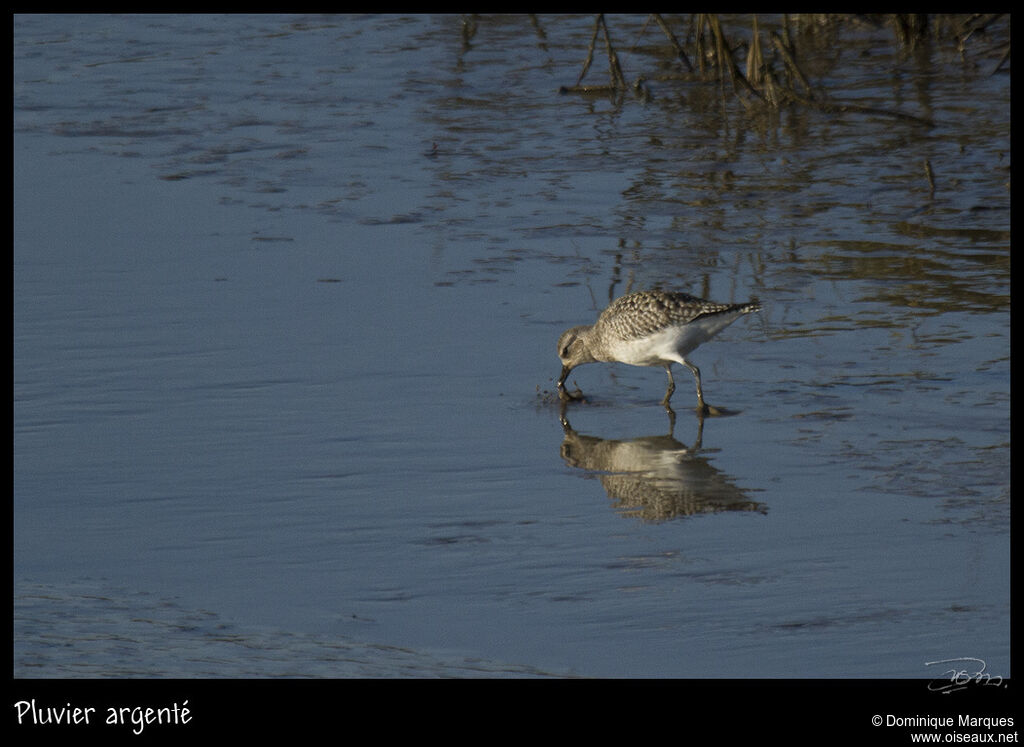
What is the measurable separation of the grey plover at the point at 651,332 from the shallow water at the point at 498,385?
180 mm

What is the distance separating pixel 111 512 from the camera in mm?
6852

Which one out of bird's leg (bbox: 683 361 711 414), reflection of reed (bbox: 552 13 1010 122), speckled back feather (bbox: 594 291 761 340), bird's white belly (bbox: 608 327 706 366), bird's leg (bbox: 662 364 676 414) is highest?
reflection of reed (bbox: 552 13 1010 122)

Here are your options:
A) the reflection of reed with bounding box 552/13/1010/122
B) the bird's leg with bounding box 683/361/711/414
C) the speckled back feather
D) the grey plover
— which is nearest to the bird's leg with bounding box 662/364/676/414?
the grey plover

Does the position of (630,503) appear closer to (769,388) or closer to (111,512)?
(769,388)

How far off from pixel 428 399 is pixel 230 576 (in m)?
2.28

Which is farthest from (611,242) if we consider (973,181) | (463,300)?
(973,181)

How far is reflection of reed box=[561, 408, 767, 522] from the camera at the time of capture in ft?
22.6

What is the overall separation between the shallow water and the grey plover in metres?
0.18

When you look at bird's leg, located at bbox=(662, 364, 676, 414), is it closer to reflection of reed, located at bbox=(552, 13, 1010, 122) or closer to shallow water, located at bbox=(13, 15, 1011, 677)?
shallow water, located at bbox=(13, 15, 1011, 677)

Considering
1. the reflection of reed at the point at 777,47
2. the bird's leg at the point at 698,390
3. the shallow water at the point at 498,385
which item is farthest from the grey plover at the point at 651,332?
the reflection of reed at the point at 777,47

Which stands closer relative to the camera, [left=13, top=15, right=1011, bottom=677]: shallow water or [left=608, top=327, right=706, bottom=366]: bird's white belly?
[left=13, top=15, right=1011, bottom=677]: shallow water

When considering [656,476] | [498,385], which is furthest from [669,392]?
[656,476]

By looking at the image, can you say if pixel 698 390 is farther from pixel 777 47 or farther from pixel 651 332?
pixel 777 47

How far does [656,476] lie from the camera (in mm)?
7398
